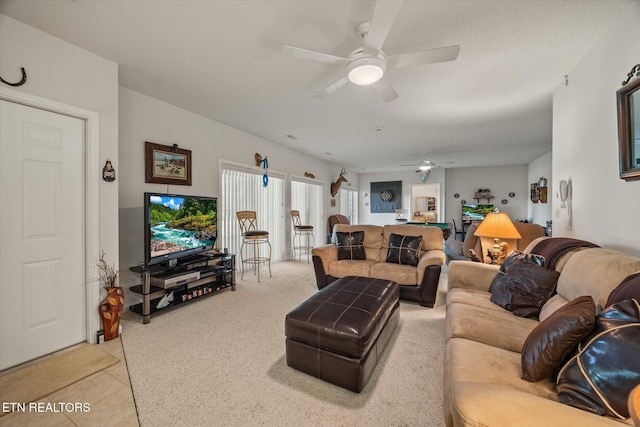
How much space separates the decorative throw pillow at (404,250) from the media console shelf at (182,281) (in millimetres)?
2336

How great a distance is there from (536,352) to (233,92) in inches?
139

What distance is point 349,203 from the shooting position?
993 cm

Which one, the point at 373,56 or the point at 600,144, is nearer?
the point at 373,56

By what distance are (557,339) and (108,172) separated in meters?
3.49

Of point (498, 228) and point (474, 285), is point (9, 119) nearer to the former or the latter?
point (474, 285)

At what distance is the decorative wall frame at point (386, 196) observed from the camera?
9.78m

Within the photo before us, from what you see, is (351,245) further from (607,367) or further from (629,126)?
(607,367)

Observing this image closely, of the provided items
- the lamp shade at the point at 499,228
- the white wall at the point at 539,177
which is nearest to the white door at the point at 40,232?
the lamp shade at the point at 499,228

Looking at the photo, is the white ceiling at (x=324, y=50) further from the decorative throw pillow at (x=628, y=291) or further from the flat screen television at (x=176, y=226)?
the decorative throw pillow at (x=628, y=291)

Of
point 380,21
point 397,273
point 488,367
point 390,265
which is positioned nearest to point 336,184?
point 390,265

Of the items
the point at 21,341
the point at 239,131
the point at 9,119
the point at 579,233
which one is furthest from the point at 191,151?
the point at 579,233

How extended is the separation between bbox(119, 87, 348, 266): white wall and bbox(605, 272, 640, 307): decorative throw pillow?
406 centimetres

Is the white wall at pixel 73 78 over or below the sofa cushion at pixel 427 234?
over

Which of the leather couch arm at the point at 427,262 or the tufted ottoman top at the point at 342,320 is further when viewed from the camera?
the leather couch arm at the point at 427,262
